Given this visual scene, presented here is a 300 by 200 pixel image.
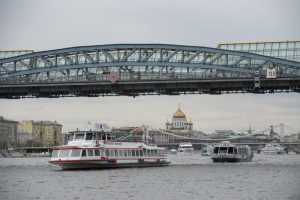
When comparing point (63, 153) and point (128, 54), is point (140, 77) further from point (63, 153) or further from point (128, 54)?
point (63, 153)

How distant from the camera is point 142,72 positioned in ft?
300

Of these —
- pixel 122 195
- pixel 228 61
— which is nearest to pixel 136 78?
pixel 228 61

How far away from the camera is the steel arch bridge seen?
8406 cm

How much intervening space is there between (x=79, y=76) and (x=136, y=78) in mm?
7821

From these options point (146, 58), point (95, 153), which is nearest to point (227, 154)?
point (146, 58)

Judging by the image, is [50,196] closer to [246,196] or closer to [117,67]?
[246,196]

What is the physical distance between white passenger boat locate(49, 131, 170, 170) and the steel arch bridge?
37.0 ft

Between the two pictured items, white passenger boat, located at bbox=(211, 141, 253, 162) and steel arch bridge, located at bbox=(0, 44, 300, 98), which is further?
white passenger boat, located at bbox=(211, 141, 253, 162)

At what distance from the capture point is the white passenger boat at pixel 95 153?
227 feet

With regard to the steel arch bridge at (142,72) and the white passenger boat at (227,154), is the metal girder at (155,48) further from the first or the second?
the white passenger boat at (227,154)

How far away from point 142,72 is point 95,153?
2289 cm

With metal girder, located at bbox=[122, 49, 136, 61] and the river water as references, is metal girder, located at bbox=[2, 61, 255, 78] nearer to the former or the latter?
metal girder, located at bbox=[122, 49, 136, 61]

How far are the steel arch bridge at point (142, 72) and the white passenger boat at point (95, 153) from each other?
37.0ft

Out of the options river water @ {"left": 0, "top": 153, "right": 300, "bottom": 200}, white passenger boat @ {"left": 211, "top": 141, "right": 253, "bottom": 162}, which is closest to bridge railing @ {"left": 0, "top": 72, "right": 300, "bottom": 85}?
white passenger boat @ {"left": 211, "top": 141, "right": 253, "bottom": 162}
